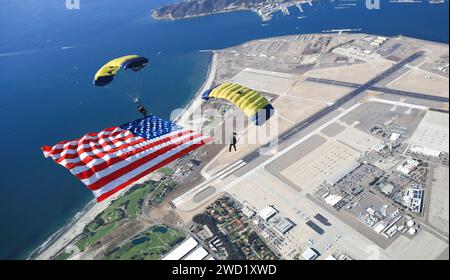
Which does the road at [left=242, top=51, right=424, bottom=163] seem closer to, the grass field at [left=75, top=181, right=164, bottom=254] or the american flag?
the grass field at [left=75, top=181, right=164, bottom=254]

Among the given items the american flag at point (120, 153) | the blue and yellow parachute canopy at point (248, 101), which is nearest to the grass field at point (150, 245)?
the american flag at point (120, 153)

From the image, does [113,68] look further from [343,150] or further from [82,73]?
[82,73]

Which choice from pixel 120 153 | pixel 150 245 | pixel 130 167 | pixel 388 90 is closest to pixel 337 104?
pixel 388 90

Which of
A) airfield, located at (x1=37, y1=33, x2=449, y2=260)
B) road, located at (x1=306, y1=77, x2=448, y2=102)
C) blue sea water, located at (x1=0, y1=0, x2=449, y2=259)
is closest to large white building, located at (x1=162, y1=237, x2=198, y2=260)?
airfield, located at (x1=37, y1=33, x2=449, y2=260)

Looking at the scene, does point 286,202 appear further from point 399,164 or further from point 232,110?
point 232,110

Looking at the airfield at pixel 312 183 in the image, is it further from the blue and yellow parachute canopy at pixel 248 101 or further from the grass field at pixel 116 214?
the blue and yellow parachute canopy at pixel 248 101
